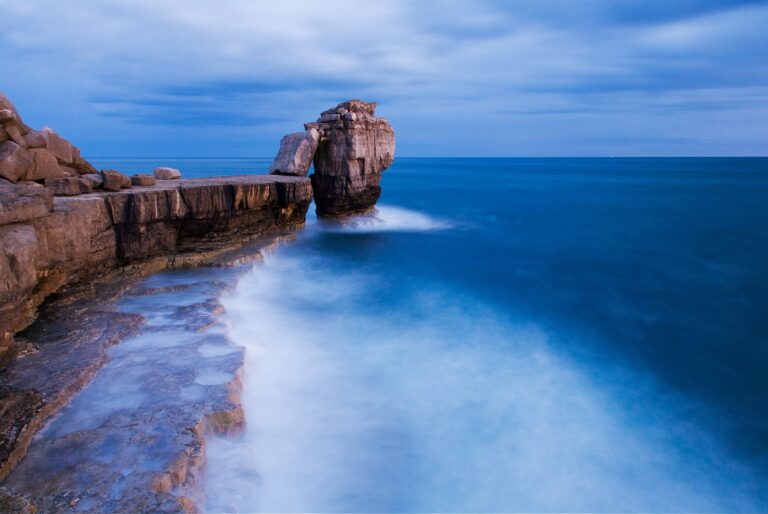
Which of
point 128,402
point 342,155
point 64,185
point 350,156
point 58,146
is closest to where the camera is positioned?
point 128,402

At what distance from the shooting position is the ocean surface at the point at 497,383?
5145mm

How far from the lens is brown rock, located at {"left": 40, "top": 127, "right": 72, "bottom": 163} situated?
9.22 m

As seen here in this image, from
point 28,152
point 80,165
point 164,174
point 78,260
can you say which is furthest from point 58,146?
point 164,174

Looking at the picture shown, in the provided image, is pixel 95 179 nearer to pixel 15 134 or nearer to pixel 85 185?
pixel 85 185

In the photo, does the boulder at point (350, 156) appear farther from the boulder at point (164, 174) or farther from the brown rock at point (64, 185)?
the brown rock at point (64, 185)

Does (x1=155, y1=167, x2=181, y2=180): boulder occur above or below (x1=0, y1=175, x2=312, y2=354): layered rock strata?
above

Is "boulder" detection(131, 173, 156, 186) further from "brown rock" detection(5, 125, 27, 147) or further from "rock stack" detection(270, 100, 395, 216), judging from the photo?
"rock stack" detection(270, 100, 395, 216)

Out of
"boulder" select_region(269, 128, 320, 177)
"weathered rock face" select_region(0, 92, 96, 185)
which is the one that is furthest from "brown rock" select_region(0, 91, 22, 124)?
"boulder" select_region(269, 128, 320, 177)

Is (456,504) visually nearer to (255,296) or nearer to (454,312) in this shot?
(454,312)

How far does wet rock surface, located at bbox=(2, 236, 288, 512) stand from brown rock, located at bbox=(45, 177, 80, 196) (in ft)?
6.71

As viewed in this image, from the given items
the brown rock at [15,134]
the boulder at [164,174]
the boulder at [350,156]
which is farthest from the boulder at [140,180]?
the boulder at [350,156]

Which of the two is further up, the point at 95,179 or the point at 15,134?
the point at 15,134

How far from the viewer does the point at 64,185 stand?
854cm

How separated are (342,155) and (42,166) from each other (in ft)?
36.7
